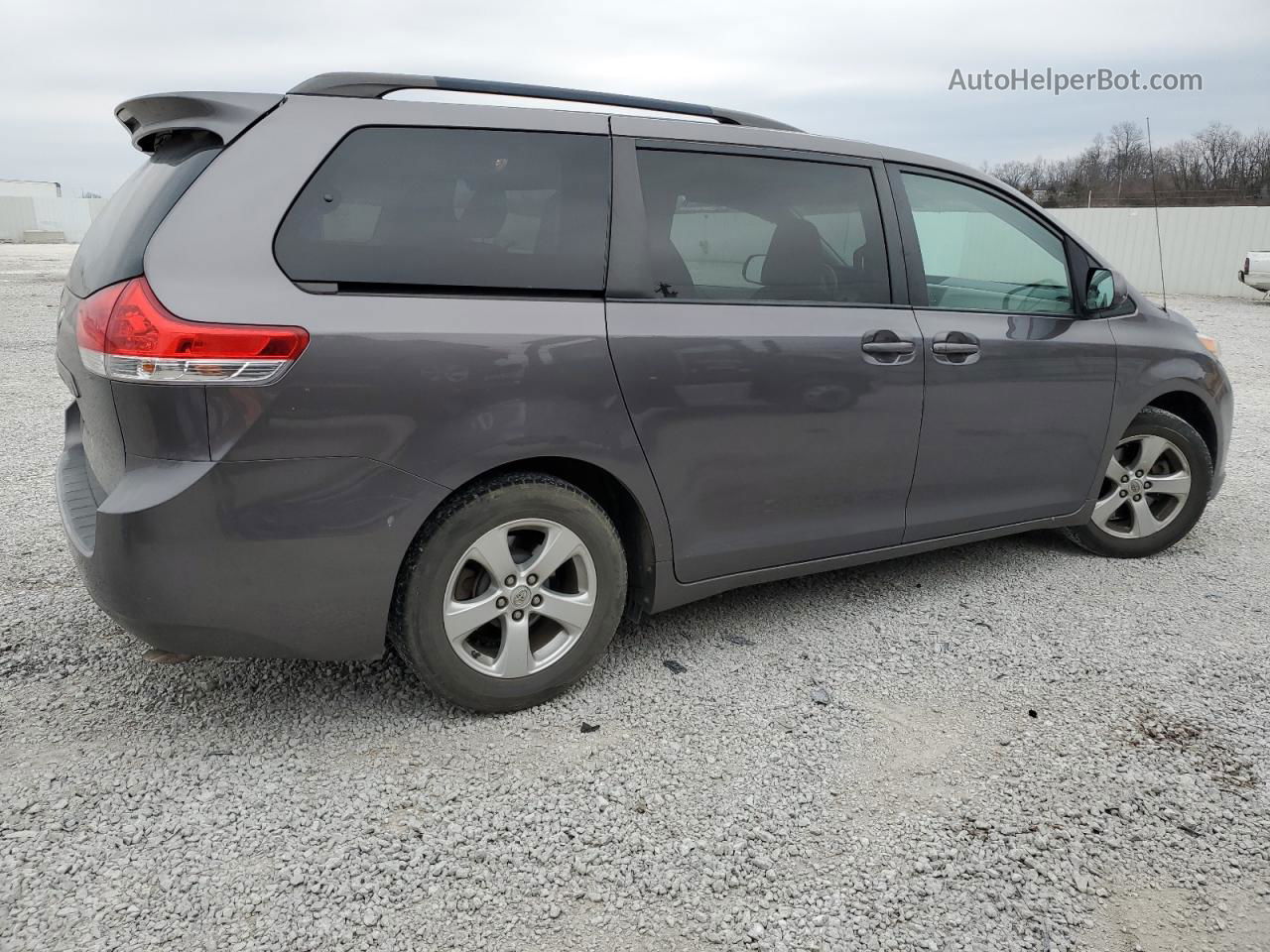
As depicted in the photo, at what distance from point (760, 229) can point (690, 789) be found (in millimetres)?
1822

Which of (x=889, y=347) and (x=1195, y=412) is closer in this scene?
(x=889, y=347)

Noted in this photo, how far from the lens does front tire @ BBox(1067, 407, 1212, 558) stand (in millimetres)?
4379

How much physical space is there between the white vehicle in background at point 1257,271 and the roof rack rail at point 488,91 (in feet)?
69.9

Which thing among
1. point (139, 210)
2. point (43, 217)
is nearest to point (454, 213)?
point (139, 210)

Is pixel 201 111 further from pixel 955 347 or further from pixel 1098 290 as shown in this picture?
pixel 1098 290

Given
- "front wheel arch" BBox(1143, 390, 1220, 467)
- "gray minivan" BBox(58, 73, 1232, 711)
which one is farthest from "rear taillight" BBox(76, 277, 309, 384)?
"front wheel arch" BBox(1143, 390, 1220, 467)

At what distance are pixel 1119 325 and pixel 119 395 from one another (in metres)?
3.81

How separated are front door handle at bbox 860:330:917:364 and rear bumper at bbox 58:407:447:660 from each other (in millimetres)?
1620

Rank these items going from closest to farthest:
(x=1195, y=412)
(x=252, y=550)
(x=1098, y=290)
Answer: (x=252, y=550), (x=1098, y=290), (x=1195, y=412)

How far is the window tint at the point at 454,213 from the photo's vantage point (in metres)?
2.57

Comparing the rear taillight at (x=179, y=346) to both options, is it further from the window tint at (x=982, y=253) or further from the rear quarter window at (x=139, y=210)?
the window tint at (x=982, y=253)

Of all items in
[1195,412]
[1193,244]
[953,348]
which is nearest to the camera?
[953,348]

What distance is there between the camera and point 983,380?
3727mm

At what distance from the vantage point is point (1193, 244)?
24625 mm
